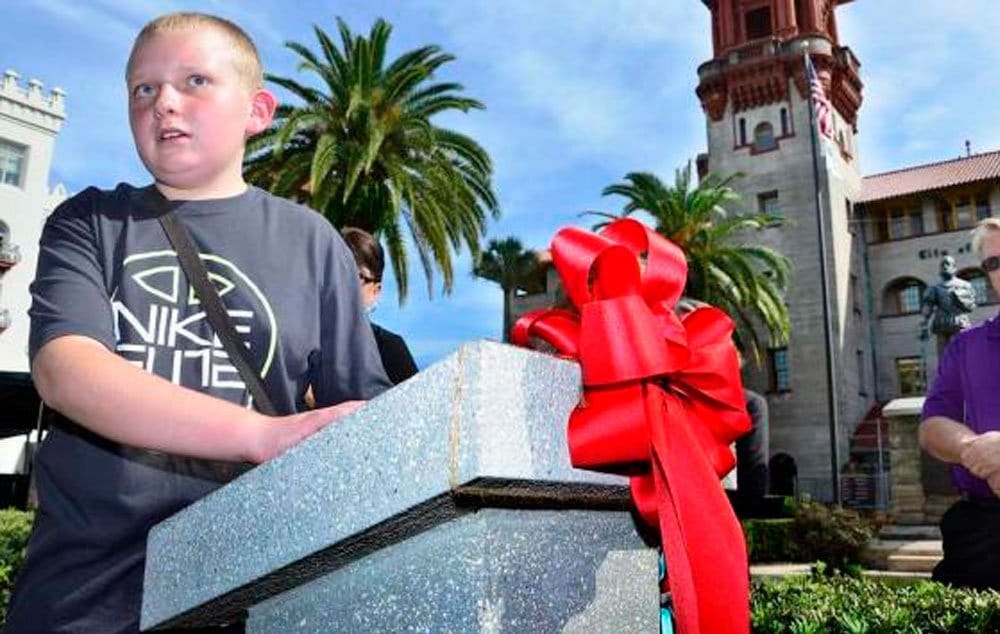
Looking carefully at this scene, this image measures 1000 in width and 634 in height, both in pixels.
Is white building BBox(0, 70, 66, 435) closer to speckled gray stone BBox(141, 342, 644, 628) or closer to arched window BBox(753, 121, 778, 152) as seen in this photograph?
arched window BBox(753, 121, 778, 152)

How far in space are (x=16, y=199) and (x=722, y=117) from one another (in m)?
31.6

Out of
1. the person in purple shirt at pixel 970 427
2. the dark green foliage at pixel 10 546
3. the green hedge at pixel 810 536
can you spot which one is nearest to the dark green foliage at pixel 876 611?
the person in purple shirt at pixel 970 427

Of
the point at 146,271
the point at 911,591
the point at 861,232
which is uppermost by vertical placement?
the point at 861,232

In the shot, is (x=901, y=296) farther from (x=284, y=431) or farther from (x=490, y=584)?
(x=490, y=584)

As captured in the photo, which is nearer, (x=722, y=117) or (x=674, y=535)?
(x=674, y=535)

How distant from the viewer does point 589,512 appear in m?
0.82

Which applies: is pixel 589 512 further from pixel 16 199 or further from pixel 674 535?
pixel 16 199

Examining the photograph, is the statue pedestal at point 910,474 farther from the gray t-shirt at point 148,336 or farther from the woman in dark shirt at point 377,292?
the gray t-shirt at point 148,336

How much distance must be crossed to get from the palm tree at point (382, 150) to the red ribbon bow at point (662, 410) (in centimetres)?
1639

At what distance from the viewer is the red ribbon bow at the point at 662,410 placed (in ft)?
2.54

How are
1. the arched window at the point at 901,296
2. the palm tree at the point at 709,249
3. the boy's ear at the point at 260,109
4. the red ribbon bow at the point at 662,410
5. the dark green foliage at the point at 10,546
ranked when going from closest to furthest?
the red ribbon bow at the point at 662,410, the boy's ear at the point at 260,109, the dark green foliage at the point at 10,546, the palm tree at the point at 709,249, the arched window at the point at 901,296

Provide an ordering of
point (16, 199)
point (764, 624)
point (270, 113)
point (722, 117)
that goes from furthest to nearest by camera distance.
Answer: point (722, 117)
point (16, 199)
point (764, 624)
point (270, 113)

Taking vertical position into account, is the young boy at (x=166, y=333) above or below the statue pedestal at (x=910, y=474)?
above

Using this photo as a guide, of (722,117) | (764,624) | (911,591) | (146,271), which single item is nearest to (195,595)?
(146,271)
